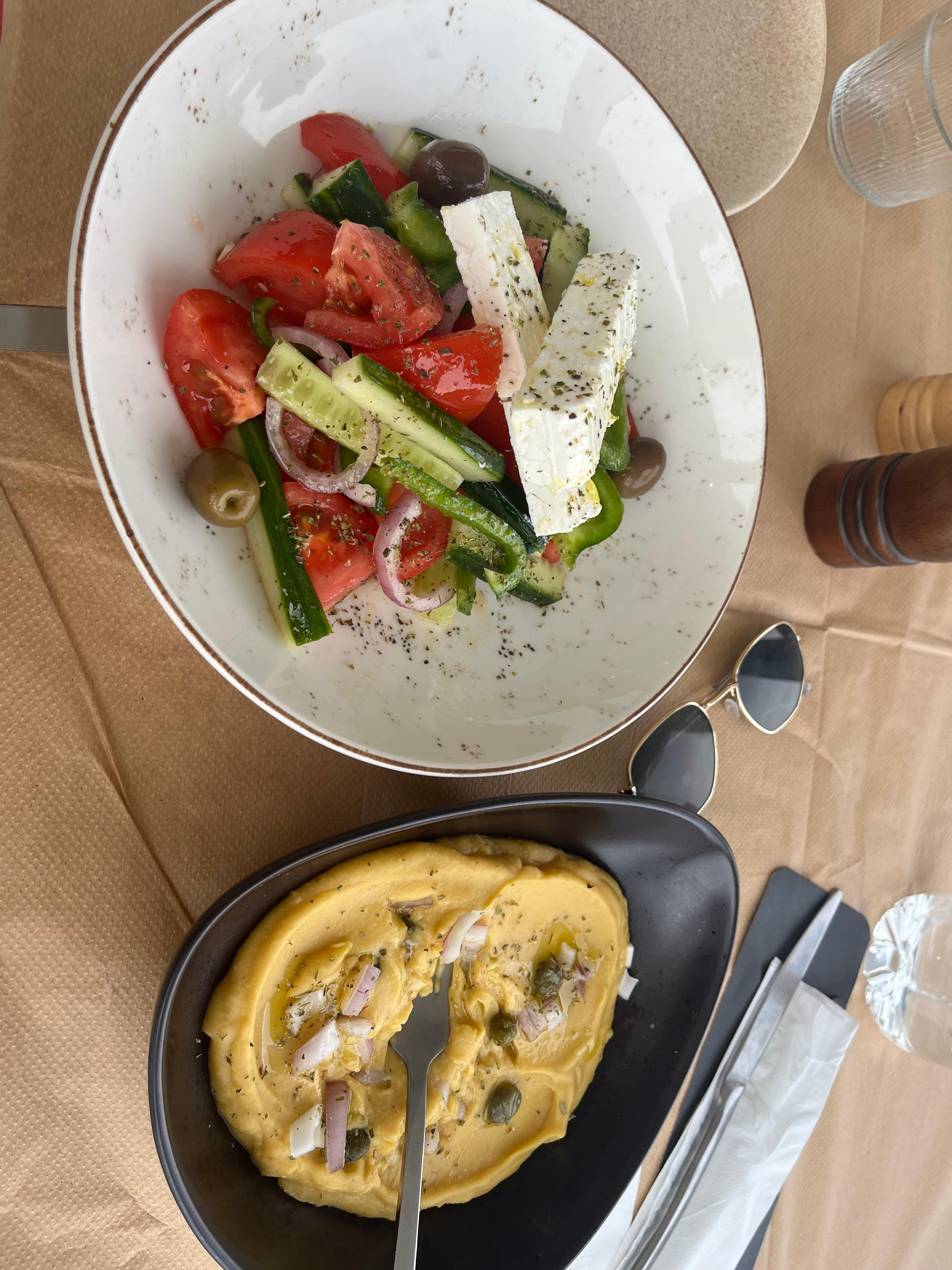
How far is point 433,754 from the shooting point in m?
1.33

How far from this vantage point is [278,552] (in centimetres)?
123

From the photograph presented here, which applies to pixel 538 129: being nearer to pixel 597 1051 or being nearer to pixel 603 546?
pixel 603 546

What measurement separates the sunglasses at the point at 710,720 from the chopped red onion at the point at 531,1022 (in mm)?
486

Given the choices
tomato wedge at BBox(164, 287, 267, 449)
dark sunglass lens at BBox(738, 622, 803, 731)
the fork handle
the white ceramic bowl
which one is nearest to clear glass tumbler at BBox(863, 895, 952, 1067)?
dark sunglass lens at BBox(738, 622, 803, 731)

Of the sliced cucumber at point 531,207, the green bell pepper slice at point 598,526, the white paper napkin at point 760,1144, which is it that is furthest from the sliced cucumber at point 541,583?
the white paper napkin at point 760,1144

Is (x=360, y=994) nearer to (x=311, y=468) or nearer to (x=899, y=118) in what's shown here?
(x=311, y=468)

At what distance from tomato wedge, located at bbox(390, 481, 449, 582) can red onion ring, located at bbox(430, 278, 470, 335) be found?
0.32m

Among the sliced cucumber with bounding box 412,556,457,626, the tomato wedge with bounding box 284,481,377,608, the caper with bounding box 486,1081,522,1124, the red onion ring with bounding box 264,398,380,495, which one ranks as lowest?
the caper with bounding box 486,1081,522,1124

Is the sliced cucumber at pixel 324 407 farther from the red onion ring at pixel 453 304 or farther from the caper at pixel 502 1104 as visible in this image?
the caper at pixel 502 1104

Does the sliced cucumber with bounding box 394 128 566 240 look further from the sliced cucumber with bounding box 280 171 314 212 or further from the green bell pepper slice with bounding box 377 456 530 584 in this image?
the green bell pepper slice with bounding box 377 456 530 584

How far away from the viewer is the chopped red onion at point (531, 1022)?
1.58 meters

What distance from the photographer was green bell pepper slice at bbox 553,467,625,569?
148 cm

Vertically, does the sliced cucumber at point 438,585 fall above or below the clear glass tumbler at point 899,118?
below

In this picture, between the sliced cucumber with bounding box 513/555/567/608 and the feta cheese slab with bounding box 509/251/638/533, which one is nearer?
the feta cheese slab with bounding box 509/251/638/533
